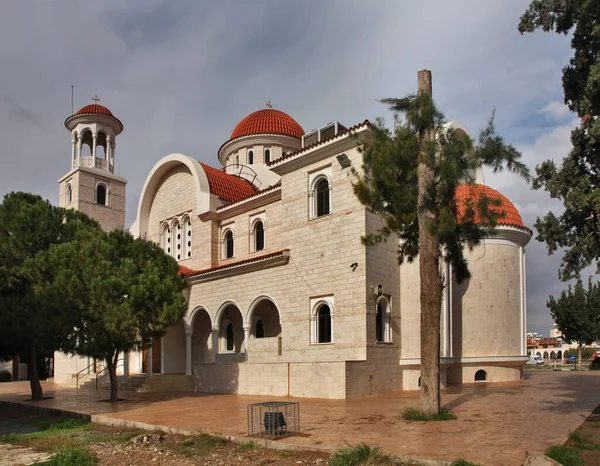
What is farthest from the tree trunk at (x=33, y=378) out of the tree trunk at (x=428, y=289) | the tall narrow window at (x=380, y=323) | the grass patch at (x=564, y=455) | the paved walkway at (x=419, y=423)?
the grass patch at (x=564, y=455)

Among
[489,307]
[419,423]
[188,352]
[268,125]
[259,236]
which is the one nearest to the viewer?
[419,423]

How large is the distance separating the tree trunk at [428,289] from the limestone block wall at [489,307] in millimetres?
9078

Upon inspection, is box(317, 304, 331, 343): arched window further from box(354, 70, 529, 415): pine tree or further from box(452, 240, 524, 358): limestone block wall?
box(354, 70, 529, 415): pine tree

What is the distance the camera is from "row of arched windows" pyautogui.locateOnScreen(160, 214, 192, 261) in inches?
1077

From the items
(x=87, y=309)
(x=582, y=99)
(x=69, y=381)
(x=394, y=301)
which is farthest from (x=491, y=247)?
(x=69, y=381)

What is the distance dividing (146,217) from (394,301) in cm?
1504

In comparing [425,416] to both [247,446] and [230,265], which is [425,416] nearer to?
[247,446]

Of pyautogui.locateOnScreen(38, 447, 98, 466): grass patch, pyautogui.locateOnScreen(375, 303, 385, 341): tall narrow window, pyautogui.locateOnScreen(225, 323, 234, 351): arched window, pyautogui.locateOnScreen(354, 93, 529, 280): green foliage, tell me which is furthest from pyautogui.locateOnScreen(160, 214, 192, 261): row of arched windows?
pyautogui.locateOnScreen(38, 447, 98, 466): grass patch

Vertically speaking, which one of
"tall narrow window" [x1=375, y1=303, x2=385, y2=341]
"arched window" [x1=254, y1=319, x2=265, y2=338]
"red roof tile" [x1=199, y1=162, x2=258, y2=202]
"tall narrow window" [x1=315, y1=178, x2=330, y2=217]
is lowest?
"arched window" [x1=254, y1=319, x2=265, y2=338]

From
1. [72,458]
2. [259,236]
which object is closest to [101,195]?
[259,236]

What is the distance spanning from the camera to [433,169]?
41.2ft

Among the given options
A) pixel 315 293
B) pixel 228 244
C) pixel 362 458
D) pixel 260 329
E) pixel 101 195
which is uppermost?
pixel 101 195

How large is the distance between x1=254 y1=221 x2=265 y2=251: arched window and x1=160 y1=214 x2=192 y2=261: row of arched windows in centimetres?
404

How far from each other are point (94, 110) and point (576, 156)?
2856 centimetres
